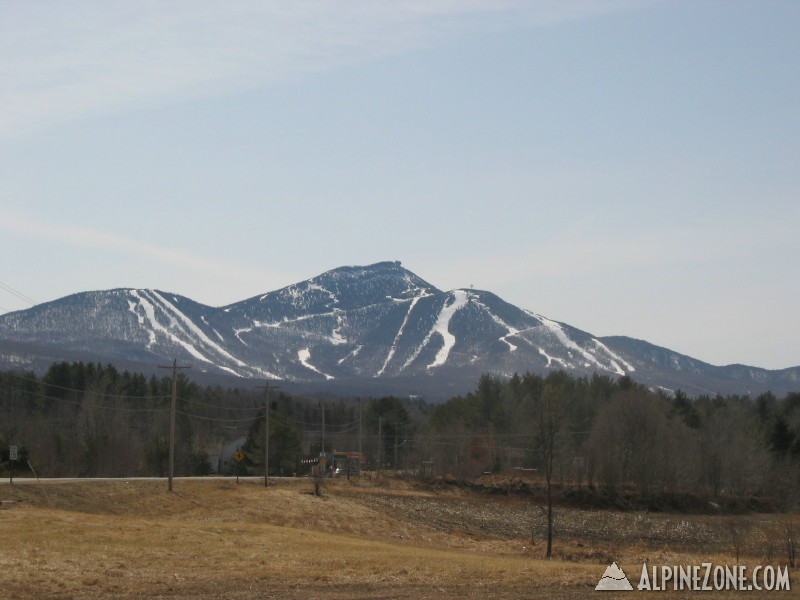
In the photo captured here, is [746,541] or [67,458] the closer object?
[746,541]

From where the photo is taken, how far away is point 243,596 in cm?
2547

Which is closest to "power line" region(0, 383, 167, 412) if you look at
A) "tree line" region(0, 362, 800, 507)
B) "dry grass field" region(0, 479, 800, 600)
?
"tree line" region(0, 362, 800, 507)

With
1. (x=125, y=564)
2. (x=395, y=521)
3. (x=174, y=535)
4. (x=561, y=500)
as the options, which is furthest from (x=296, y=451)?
(x=125, y=564)

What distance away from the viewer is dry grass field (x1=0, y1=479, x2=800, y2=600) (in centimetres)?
2753

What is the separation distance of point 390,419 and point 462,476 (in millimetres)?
32823

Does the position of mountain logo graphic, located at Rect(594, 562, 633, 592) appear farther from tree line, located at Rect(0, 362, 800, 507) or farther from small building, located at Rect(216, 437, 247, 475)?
small building, located at Rect(216, 437, 247, 475)

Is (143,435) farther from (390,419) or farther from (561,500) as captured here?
(561,500)

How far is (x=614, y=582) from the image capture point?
29.2 m

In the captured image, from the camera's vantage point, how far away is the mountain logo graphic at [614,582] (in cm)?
2841
